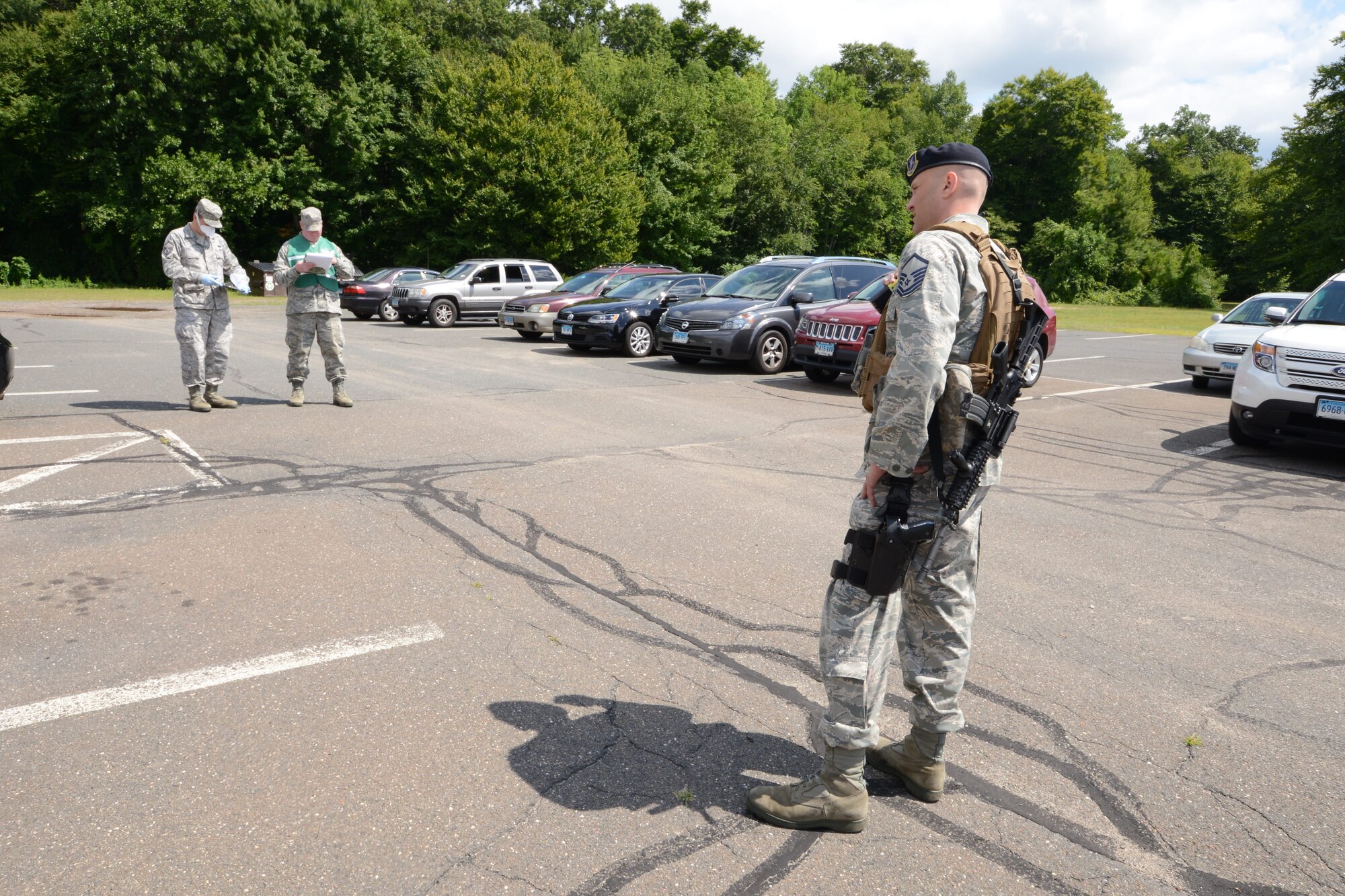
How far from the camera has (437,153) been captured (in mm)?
39031

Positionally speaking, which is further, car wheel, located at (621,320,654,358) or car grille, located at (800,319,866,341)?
car wheel, located at (621,320,654,358)

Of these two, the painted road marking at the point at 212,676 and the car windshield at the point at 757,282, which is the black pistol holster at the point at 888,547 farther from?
the car windshield at the point at 757,282

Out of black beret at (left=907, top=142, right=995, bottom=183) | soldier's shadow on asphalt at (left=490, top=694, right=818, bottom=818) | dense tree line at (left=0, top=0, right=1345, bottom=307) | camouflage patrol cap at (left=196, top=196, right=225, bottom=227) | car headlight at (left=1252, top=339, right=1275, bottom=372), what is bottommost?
soldier's shadow on asphalt at (left=490, top=694, right=818, bottom=818)

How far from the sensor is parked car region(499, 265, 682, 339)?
19141mm

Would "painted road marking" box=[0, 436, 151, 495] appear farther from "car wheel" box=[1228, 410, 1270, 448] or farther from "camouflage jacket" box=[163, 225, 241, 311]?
"car wheel" box=[1228, 410, 1270, 448]

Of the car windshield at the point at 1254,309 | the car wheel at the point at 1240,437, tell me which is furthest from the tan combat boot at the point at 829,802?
the car windshield at the point at 1254,309

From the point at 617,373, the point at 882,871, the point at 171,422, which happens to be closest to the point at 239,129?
the point at 617,373

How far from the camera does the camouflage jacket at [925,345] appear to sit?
8.83ft

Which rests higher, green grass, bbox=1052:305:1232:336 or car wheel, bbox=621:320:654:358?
green grass, bbox=1052:305:1232:336

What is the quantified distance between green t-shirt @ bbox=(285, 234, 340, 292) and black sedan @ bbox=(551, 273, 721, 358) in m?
7.00

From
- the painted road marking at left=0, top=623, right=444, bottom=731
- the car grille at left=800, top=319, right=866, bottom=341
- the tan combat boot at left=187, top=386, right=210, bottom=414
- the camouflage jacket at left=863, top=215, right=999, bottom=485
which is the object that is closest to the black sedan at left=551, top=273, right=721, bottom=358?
the car grille at left=800, top=319, right=866, bottom=341

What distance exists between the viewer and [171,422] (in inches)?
340

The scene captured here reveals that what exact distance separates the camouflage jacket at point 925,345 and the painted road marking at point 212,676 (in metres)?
2.34

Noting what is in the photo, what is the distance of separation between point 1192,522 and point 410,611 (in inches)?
213
